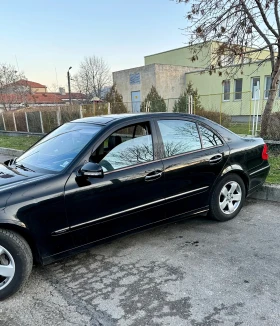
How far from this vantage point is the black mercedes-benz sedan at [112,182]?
250cm

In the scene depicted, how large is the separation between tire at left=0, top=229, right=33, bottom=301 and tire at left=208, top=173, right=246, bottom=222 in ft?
7.83

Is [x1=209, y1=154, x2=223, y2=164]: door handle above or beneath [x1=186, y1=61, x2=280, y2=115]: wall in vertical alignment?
beneath

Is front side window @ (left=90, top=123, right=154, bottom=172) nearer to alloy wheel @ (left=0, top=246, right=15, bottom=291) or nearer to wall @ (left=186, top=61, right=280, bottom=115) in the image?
alloy wheel @ (left=0, top=246, right=15, bottom=291)

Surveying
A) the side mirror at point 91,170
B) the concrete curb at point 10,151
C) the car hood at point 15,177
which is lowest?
the concrete curb at point 10,151

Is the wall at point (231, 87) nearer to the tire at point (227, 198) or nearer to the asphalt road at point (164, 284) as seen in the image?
the tire at point (227, 198)

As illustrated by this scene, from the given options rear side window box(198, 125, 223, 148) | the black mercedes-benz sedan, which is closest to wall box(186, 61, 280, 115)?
rear side window box(198, 125, 223, 148)

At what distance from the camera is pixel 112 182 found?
289cm

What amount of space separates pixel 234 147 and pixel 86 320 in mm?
2847

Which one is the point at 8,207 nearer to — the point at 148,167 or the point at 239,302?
the point at 148,167

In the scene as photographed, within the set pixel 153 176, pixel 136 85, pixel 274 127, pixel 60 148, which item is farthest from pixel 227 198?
pixel 136 85

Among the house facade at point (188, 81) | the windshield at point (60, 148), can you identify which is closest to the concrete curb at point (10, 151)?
the windshield at point (60, 148)

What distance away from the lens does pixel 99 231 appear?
2.87m

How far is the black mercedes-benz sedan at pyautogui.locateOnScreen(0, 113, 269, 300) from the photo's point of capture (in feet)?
8.19

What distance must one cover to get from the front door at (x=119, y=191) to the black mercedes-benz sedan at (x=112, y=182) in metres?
0.01
